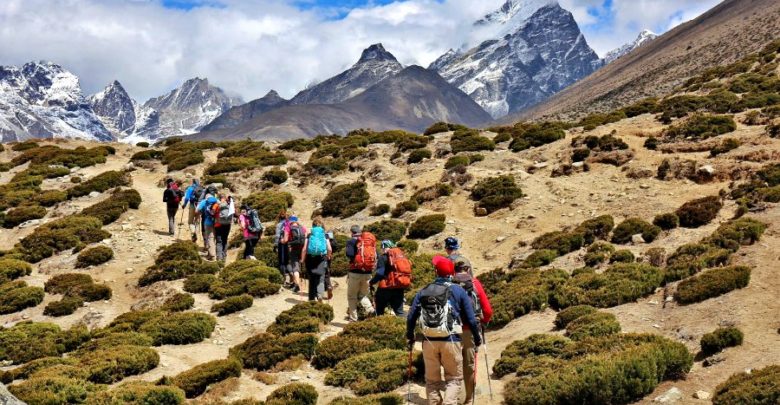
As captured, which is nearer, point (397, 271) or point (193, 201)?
point (397, 271)

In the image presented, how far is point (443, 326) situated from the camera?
9.91 metres

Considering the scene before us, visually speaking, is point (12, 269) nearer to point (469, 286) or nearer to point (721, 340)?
point (469, 286)

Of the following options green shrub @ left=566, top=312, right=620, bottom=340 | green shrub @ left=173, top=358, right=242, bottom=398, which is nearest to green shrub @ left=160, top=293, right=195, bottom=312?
green shrub @ left=173, top=358, right=242, bottom=398

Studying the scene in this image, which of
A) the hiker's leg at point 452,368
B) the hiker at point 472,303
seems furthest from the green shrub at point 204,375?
the hiker's leg at point 452,368

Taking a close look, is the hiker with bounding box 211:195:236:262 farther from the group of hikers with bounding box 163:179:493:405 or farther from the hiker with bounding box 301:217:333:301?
the hiker with bounding box 301:217:333:301

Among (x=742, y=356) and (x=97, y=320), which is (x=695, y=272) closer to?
(x=742, y=356)

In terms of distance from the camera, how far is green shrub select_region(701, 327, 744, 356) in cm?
1247

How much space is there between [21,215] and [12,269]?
9.48m

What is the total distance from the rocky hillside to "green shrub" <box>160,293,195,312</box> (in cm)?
7

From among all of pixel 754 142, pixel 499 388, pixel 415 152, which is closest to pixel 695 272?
pixel 499 388

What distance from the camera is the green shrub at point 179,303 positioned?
2059 centimetres

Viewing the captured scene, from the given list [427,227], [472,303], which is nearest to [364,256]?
[472,303]

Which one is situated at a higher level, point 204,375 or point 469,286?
point 469,286

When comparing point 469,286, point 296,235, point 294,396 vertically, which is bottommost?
point 294,396
